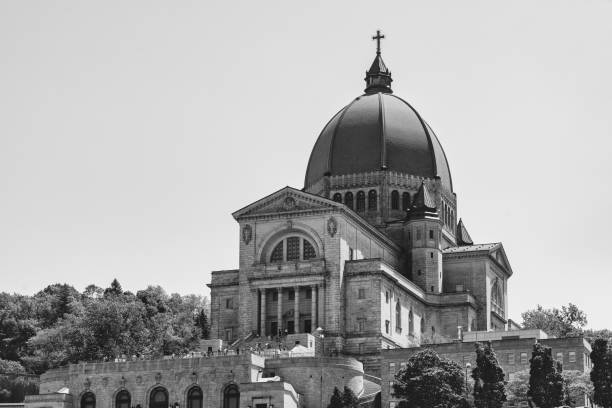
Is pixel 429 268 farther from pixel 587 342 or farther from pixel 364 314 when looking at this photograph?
pixel 587 342

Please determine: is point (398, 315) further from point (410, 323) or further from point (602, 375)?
point (602, 375)

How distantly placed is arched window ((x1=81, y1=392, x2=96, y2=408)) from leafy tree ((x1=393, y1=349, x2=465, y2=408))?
24695 mm

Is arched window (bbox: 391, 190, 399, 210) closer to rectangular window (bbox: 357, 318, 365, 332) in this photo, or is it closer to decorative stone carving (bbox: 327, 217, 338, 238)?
decorative stone carving (bbox: 327, 217, 338, 238)

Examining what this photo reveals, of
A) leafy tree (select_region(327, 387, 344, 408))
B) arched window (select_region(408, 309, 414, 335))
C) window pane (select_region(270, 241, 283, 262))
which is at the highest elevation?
window pane (select_region(270, 241, 283, 262))

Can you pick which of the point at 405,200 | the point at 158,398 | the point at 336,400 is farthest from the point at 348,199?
the point at 336,400

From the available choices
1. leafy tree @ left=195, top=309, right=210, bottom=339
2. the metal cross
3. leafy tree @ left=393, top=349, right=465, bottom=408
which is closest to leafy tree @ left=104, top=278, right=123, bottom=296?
leafy tree @ left=195, top=309, right=210, bottom=339

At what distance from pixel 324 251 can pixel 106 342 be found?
26.6 m

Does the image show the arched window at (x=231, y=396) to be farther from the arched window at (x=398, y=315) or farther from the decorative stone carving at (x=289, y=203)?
the decorative stone carving at (x=289, y=203)

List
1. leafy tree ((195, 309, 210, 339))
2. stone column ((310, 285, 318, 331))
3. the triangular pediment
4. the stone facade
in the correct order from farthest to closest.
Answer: leafy tree ((195, 309, 210, 339)) → the triangular pediment → stone column ((310, 285, 318, 331)) → the stone facade

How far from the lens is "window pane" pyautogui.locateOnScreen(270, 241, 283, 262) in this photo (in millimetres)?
134875

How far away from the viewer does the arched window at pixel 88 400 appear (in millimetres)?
116312

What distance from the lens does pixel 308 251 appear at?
134 meters

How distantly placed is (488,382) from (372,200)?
1906 inches

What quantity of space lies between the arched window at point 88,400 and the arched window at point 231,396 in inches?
427
